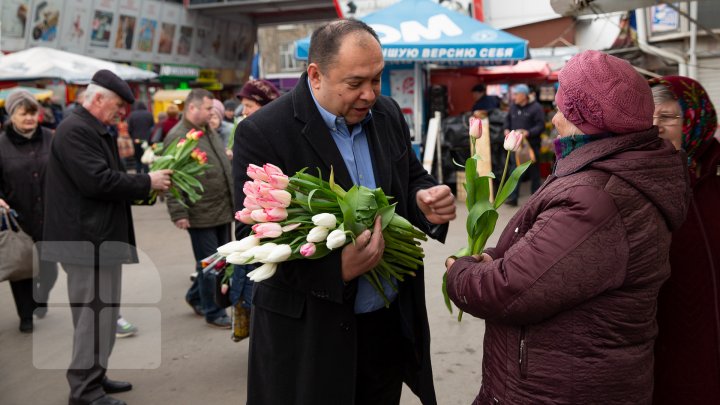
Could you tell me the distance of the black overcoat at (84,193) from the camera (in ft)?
12.8

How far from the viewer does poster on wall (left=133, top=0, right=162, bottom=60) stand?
2488cm

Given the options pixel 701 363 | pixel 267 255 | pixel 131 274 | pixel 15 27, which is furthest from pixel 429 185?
pixel 15 27

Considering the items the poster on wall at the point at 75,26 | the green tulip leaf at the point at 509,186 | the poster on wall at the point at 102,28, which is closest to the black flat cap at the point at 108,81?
the green tulip leaf at the point at 509,186

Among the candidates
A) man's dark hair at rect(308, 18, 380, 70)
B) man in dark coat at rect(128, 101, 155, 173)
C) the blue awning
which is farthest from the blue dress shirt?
man in dark coat at rect(128, 101, 155, 173)

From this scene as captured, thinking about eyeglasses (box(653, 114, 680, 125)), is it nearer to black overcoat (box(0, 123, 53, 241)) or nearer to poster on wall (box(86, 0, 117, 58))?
black overcoat (box(0, 123, 53, 241))

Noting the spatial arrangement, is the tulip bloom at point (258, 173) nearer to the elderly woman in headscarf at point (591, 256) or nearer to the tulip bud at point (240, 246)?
the tulip bud at point (240, 246)

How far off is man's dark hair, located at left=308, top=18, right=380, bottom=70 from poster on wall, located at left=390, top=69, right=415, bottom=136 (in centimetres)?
1030

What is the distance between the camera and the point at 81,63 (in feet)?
49.8

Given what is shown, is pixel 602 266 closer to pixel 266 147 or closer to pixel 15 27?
pixel 266 147

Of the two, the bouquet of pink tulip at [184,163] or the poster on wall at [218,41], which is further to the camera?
the poster on wall at [218,41]

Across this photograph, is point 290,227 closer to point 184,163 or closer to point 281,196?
point 281,196

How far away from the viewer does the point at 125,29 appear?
24.0 m

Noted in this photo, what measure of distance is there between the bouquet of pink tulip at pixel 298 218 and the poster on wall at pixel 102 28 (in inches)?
882

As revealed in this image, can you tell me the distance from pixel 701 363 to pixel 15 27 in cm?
2034
